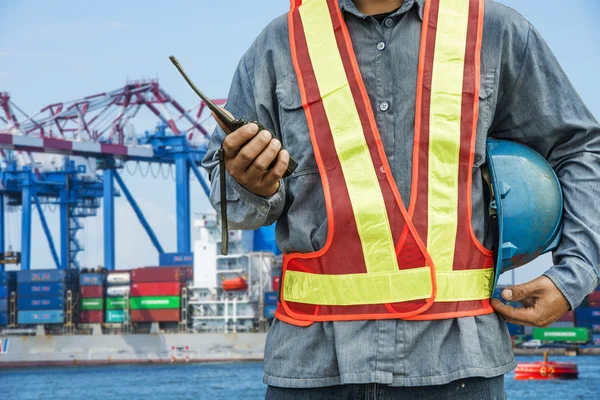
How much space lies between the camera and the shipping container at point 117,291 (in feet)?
160

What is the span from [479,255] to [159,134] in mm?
48532

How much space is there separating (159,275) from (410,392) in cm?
4767

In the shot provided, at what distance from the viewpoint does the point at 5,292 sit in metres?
49.4

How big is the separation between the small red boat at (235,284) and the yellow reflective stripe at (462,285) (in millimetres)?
42793

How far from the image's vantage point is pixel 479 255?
1.51m

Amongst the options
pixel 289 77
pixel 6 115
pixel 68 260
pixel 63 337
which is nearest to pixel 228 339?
pixel 63 337

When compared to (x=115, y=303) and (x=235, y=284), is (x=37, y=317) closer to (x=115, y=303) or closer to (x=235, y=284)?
(x=115, y=303)

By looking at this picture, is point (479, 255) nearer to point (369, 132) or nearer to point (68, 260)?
point (369, 132)

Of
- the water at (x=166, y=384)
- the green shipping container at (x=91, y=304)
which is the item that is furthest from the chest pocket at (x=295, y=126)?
the green shipping container at (x=91, y=304)

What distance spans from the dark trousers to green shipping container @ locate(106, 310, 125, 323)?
48023 millimetres

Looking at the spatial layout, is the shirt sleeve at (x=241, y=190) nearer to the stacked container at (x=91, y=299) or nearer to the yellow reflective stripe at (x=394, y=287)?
the yellow reflective stripe at (x=394, y=287)

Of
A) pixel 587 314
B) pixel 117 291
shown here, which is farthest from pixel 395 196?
pixel 587 314

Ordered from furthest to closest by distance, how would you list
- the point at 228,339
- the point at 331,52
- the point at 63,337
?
the point at 63,337
the point at 228,339
the point at 331,52

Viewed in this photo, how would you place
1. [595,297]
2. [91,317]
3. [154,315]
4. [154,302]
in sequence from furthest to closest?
[595,297] → [91,317] → [154,302] → [154,315]
